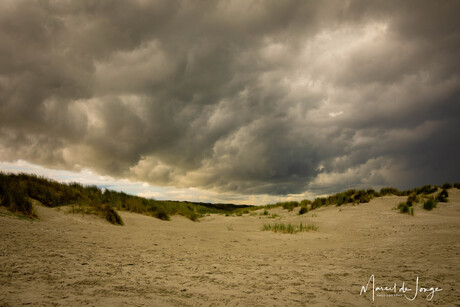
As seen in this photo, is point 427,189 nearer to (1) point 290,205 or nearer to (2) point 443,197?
(2) point 443,197

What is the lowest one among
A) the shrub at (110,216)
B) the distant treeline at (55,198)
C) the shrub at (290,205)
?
the shrub at (290,205)

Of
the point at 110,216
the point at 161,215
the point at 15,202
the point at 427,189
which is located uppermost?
the point at 427,189

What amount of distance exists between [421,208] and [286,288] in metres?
12.9

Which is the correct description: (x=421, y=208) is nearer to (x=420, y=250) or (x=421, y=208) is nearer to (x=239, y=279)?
(x=420, y=250)

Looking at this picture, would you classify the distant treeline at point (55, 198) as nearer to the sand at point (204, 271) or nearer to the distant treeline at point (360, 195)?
the sand at point (204, 271)

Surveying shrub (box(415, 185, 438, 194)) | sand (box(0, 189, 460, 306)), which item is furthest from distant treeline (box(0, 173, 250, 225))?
shrub (box(415, 185, 438, 194))

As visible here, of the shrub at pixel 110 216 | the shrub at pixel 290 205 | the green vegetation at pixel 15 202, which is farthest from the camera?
the shrub at pixel 290 205

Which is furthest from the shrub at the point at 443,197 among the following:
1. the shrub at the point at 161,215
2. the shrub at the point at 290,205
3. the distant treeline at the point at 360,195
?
the shrub at the point at 161,215

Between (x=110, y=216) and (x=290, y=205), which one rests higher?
(x=110, y=216)

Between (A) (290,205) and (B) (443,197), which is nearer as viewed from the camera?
(B) (443,197)

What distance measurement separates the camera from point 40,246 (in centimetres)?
361

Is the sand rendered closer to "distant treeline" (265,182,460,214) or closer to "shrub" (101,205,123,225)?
"shrub" (101,205,123,225)

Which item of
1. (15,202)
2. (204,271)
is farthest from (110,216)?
(204,271)

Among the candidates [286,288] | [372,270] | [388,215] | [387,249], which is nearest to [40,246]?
[286,288]
